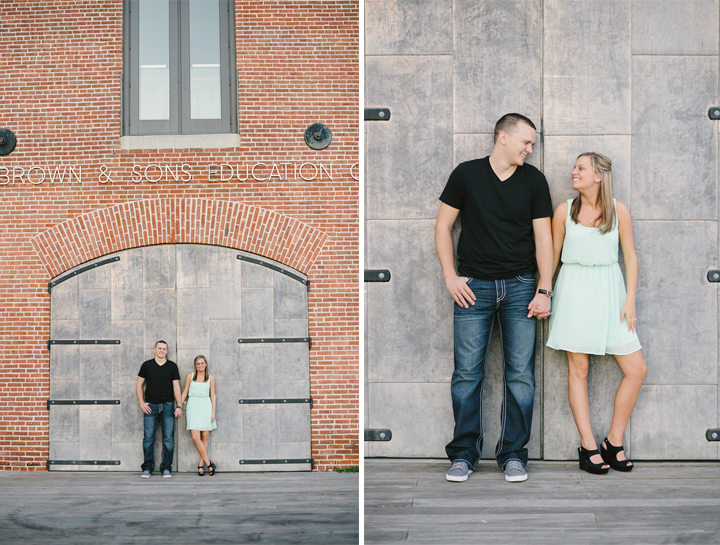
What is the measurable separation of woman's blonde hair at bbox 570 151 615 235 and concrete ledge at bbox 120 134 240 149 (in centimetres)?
464

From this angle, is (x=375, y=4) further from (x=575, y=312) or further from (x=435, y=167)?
(x=575, y=312)

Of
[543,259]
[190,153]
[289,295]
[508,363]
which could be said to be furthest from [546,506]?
[190,153]

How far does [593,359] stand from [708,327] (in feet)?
2.19

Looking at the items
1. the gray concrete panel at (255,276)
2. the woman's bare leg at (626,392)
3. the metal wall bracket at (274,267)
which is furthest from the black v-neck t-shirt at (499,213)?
the gray concrete panel at (255,276)

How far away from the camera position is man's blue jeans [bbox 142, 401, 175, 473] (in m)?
7.24

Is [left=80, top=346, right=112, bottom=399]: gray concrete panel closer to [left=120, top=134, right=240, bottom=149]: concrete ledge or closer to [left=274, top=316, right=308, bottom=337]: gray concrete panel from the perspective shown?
[left=274, top=316, right=308, bottom=337]: gray concrete panel

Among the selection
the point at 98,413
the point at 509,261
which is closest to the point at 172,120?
the point at 98,413

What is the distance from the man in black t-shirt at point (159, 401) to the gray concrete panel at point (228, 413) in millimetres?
471

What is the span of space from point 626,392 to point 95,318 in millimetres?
5803

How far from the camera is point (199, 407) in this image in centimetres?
732

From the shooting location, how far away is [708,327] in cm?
355

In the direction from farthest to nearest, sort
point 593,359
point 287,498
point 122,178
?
point 122,178
point 287,498
point 593,359

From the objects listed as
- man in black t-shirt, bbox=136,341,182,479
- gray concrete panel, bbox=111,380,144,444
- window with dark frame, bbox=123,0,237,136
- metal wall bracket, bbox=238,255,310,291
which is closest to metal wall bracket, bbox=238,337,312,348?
metal wall bracket, bbox=238,255,310,291

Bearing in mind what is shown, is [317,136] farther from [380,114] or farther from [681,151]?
[681,151]
